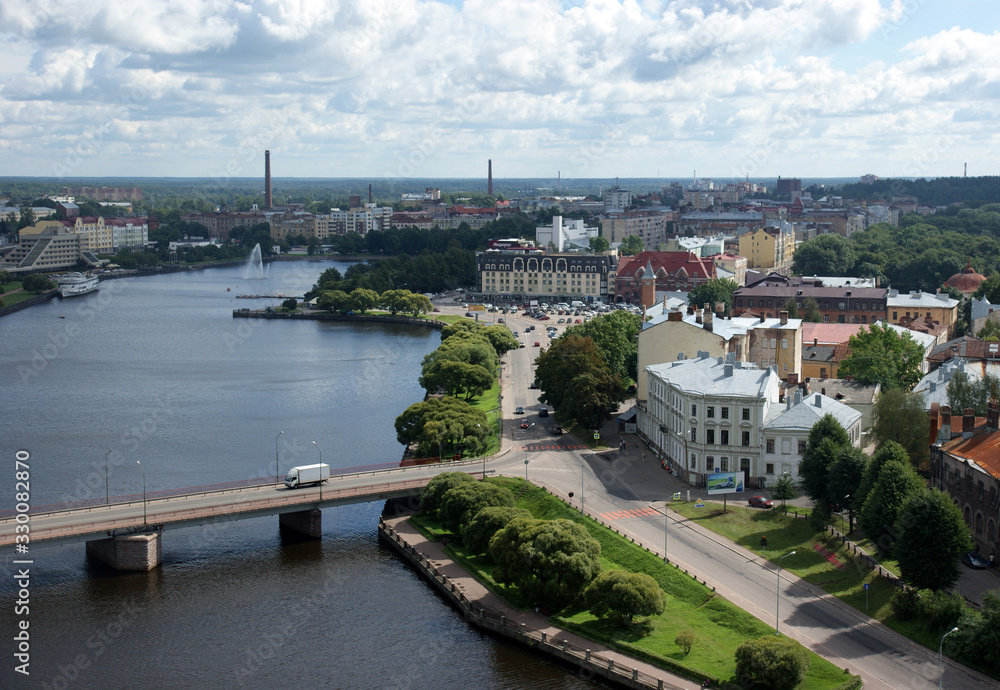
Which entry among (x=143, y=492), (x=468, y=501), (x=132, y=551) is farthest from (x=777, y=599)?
(x=143, y=492)

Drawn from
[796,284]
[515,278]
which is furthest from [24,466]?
[515,278]

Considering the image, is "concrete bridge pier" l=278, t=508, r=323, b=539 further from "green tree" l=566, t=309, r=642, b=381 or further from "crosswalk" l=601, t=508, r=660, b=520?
"green tree" l=566, t=309, r=642, b=381

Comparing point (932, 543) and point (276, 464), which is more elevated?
point (932, 543)

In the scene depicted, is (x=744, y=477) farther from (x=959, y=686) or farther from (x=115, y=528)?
(x=115, y=528)

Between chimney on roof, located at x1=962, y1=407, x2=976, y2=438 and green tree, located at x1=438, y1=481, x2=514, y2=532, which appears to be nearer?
green tree, located at x1=438, y1=481, x2=514, y2=532

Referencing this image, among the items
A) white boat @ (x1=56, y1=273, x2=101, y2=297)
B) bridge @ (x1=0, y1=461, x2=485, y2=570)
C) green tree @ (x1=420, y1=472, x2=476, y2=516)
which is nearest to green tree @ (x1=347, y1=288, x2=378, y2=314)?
white boat @ (x1=56, y1=273, x2=101, y2=297)

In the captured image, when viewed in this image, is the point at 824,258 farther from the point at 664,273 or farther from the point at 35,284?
the point at 35,284
